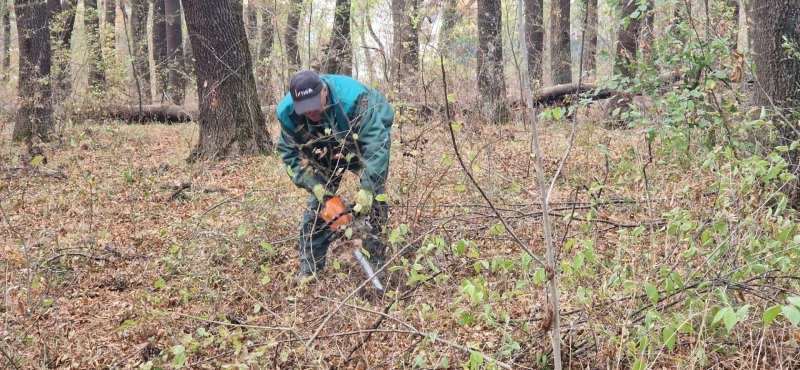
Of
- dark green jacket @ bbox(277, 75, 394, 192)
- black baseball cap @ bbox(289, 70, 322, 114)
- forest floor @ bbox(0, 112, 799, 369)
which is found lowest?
forest floor @ bbox(0, 112, 799, 369)

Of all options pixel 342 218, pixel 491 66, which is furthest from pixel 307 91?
pixel 491 66

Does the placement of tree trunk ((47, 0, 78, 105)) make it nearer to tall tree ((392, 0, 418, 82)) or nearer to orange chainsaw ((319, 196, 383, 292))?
tall tree ((392, 0, 418, 82))

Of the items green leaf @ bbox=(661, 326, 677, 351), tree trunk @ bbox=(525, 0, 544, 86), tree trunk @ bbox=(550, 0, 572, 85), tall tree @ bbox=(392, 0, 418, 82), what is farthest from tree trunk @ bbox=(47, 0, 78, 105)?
green leaf @ bbox=(661, 326, 677, 351)

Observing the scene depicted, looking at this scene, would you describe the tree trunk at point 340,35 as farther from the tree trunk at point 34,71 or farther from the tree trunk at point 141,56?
the tree trunk at point 34,71

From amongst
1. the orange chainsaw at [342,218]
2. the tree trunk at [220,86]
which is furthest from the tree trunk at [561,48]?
the orange chainsaw at [342,218]

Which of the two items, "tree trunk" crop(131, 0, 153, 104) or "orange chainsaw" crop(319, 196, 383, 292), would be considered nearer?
"orange chainsaw" crop(319, 196, 383, 292)

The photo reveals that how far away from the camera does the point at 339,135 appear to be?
3.90 m

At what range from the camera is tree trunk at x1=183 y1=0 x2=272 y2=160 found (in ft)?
23.4

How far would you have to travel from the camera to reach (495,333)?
3.00 metres

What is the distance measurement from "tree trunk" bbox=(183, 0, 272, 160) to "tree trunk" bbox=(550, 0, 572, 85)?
6.37m

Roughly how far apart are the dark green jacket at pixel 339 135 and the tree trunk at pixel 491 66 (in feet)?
12.4

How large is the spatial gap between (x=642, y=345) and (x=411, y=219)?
80.3 inches

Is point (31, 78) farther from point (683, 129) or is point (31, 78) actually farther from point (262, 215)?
point (683, 129)

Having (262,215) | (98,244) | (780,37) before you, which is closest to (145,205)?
(98,244)
